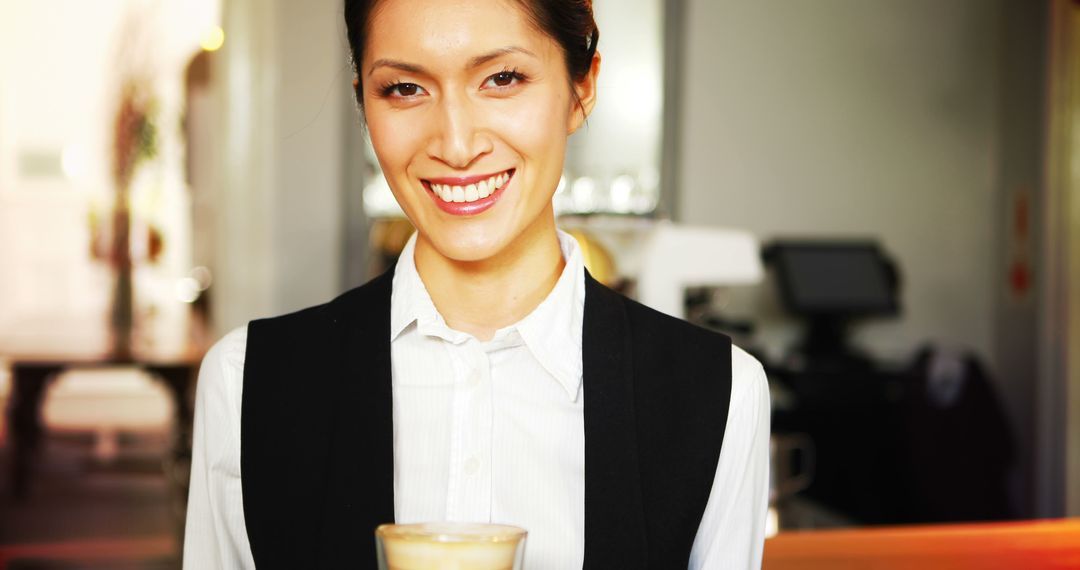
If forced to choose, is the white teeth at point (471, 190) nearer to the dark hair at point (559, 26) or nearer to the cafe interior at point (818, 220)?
the dark hair at point (559, 26)

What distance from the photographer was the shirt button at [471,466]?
0.96 meters

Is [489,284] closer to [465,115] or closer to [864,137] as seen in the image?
[465,115]

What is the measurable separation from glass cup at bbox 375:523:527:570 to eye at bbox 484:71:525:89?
0.44 metres

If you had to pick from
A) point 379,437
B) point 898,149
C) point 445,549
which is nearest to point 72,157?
point 898,149

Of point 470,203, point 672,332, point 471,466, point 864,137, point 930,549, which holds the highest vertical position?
point 864,137

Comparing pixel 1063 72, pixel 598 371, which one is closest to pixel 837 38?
pixel 1063 72

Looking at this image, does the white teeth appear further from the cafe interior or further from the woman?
the cafe interior

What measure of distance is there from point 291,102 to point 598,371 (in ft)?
10.2

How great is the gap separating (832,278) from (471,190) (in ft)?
11.3

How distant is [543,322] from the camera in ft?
3.33

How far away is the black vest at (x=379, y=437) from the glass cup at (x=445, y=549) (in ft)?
0.99

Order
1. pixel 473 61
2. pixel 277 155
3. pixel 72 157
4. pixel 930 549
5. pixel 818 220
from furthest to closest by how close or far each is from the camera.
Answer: pixel 72 157 → pixel 818 220 → pixel 277 155 → pixel 930 549 → pixel 473 61

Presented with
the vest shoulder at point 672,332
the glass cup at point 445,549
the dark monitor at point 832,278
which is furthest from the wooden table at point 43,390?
the glass cup at point 445,549

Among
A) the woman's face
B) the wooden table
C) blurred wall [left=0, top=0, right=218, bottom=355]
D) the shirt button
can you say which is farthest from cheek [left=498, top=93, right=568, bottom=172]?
blurred wall [left=0, top=0, right=218, bottom=355]
